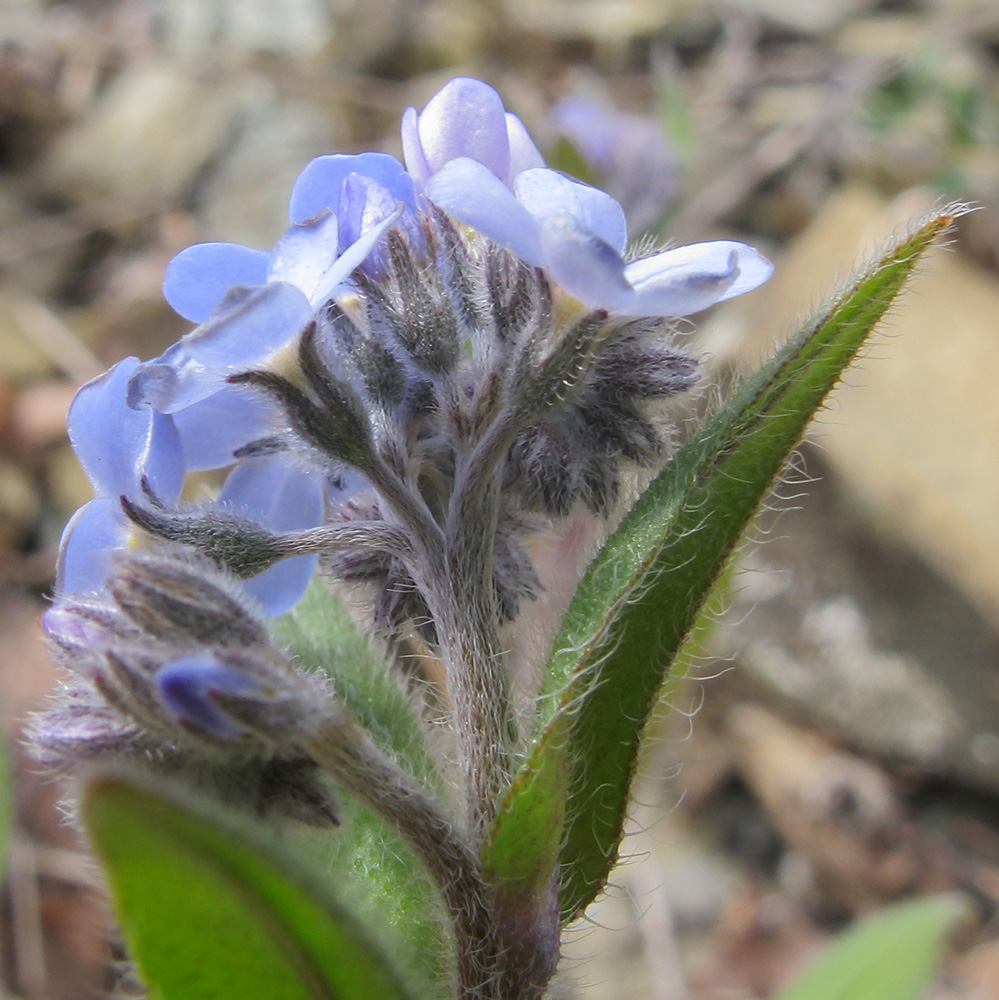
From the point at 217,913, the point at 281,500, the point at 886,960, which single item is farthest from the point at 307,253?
the point at 886,960

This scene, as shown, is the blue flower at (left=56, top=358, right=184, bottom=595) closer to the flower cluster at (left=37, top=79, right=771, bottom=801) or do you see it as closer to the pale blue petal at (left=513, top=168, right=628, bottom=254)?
the flower cluster at (left=37, top=79, right=771, bottom=801)

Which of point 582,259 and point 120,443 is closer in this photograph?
point 582,259

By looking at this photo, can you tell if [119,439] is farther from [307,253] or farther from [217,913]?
[217,913]

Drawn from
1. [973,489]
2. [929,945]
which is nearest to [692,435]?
[929,945]

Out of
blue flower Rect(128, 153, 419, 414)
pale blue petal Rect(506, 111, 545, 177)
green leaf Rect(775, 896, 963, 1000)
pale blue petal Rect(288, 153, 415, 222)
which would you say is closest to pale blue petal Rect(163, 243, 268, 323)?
blue flower Rect(128, 153, 419, 414)

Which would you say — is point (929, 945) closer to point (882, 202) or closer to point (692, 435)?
point (692, 435)

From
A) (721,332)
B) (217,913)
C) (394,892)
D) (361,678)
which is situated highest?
(721,332)
